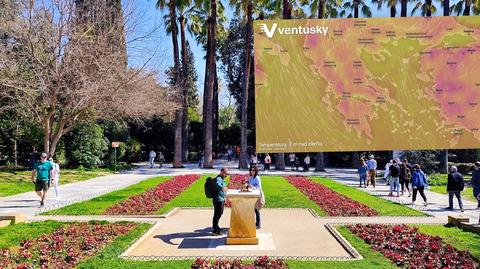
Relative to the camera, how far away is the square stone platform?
9453 mm

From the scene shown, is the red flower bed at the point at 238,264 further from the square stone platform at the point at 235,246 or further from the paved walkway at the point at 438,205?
the paved walkway at the point at 438,205

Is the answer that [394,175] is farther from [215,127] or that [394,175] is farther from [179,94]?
[215,127]

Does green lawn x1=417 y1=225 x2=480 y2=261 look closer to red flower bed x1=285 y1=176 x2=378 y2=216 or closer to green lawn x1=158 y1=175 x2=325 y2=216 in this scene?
red flower bed x1=285 y1=176 x2=378 y2=216

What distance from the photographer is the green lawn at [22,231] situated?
412 inches

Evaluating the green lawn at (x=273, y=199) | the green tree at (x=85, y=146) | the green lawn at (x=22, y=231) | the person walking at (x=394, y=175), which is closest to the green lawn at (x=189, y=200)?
the green lawn at (x=273, y=199)

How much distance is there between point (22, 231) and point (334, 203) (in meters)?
10.1

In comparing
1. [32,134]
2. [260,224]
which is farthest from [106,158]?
[260,224]

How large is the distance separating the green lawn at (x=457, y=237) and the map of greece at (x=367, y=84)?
18.1ft

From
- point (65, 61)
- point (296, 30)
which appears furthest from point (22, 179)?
point (296, 30)

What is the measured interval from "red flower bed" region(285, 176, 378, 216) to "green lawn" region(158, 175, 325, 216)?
0.90 ft

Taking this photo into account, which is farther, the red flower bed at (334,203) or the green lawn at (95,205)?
the green lawn at (95,205)

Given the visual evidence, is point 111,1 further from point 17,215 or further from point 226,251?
point 226,251

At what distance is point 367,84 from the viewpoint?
441 cm

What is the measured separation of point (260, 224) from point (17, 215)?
6749 mm
